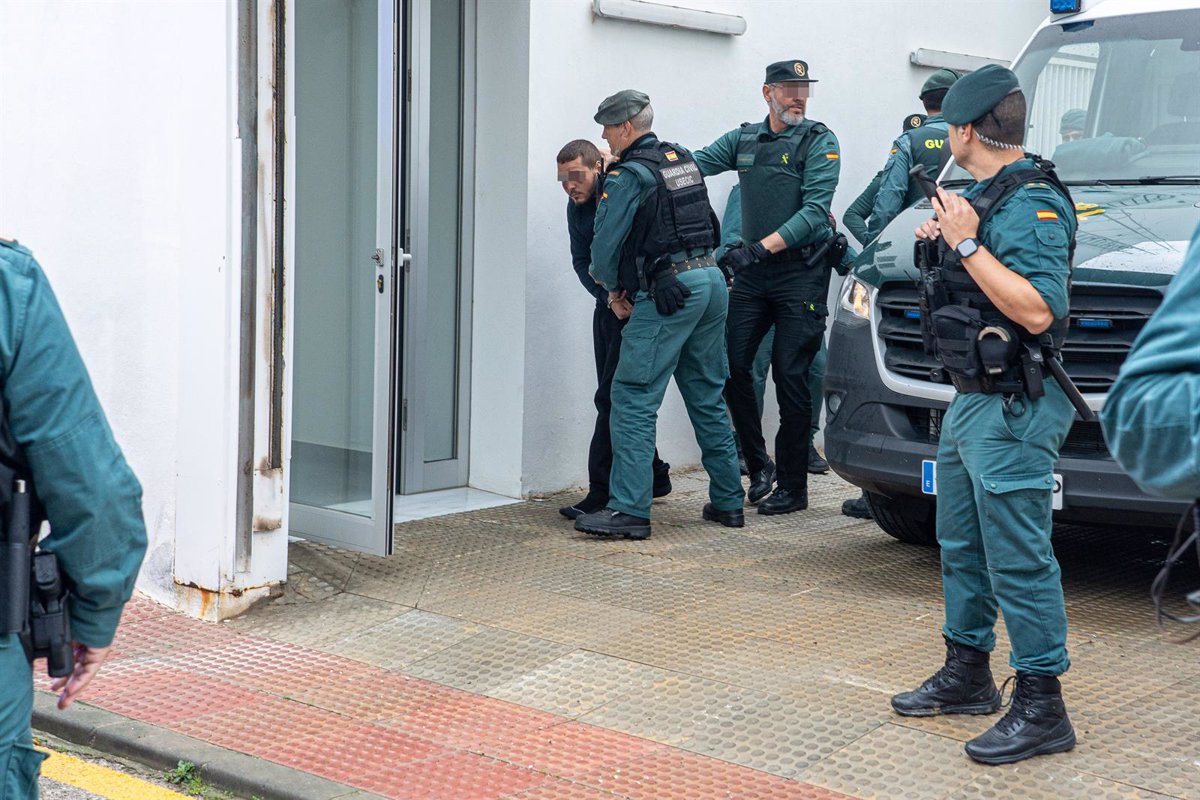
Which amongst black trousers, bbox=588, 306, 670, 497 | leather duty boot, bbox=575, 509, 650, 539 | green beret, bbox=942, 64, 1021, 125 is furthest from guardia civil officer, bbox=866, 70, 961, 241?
green beret, bbox=942, 64, 1021, 125

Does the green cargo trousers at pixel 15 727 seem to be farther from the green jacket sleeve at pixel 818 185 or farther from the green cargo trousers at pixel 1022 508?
the green jacket sleeve at pixel 818 185

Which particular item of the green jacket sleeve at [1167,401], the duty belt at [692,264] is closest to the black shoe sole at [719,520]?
the duty belt at [692,264]

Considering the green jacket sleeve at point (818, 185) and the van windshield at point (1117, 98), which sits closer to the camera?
the van windshield at point (1117, 98)

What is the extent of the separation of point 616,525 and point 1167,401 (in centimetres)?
523

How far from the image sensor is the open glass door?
20.0 ft

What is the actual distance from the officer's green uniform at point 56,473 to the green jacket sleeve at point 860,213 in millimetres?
6892

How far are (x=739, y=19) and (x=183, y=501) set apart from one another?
4645mm

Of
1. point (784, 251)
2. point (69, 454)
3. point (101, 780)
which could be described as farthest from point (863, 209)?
point (69, 454)

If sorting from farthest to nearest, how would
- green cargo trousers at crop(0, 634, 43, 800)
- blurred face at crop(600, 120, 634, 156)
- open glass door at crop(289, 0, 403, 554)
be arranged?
blurred face at crop(600, 120, 634, 156), open glass door at crop(289, 0, 403, 554), green cargo trousers at crop(0, 634, 43, 800)

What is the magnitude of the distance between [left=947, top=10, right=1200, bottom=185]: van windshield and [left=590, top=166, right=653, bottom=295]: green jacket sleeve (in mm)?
1469

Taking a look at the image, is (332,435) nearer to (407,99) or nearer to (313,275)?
(313,275)

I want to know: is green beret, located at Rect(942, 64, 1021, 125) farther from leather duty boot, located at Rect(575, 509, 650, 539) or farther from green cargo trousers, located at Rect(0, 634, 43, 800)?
leather duty boot, located at Rect(575, 509, 650, 539)

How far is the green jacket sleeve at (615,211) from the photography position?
6.71 metres

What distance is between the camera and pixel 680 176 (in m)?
6.79
